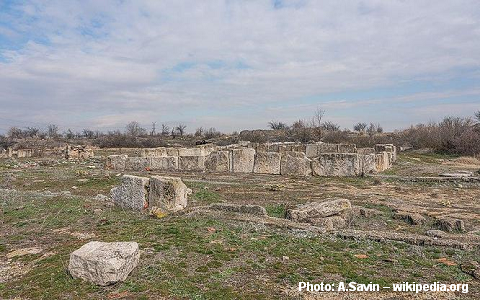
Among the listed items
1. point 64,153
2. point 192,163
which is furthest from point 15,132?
point 192,163

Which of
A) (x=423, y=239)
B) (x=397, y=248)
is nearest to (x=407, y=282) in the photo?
(x=397, y=248)

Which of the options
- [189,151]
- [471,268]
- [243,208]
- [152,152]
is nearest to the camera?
[471,268]

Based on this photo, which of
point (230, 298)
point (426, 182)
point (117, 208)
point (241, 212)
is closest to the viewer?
point (230, 298)

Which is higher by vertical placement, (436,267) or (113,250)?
(113,250)

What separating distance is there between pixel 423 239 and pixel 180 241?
534 centimetres

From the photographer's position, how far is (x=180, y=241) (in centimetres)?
820

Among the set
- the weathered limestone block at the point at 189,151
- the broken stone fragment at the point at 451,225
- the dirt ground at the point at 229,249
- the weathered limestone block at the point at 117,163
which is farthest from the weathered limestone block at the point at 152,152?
the broken stone fragment at the point at 451,225

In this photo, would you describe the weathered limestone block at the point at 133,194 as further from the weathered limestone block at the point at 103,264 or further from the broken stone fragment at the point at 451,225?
the broken stone fragment at the point at 451,225

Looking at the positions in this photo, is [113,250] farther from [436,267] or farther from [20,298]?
[436,267]

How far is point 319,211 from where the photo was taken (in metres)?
10.5

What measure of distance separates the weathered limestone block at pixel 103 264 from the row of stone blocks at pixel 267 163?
1659cm

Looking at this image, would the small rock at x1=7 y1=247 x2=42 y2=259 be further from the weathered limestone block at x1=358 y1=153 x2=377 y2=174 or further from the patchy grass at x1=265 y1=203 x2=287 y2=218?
the weathered limestone block at x1=358 y1=153 x2=377 y2=174

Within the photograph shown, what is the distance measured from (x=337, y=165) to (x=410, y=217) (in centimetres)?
1085

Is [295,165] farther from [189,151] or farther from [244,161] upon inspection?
[189,151]
